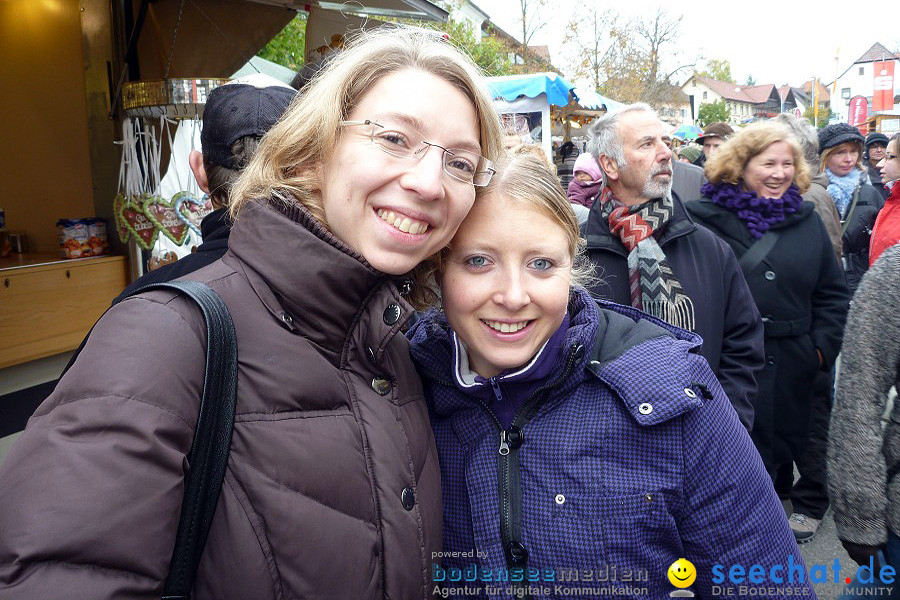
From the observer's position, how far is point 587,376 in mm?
1613

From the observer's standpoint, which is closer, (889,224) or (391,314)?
(391,314)

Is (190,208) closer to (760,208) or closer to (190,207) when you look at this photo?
(190,207)

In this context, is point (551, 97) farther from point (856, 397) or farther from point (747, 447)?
point (747, 447)

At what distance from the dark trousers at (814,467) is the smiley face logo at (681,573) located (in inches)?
113

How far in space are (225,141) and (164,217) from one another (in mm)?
1894

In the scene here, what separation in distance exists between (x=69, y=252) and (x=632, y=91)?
33.7 metres

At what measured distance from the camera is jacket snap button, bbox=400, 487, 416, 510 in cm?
126

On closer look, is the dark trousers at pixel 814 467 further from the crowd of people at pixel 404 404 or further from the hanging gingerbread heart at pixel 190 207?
the hanging gingerbread heart at pixel 190 207

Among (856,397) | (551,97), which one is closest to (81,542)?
(856,397)

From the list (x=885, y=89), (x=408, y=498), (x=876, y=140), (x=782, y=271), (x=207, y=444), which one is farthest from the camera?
(x=885, y=89)

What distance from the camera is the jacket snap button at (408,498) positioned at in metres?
1.26

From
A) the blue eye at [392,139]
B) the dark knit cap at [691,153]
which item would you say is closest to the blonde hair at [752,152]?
the blue eye at [392,139]

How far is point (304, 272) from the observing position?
1.24 m

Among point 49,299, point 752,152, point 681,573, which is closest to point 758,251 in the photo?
point 752,152
